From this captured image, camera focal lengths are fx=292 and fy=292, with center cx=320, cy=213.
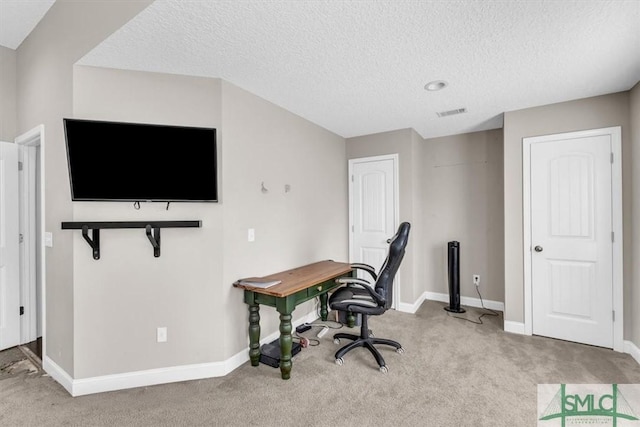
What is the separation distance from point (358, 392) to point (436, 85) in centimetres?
260

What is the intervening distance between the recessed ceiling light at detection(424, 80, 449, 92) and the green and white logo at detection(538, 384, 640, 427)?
8.27 feet

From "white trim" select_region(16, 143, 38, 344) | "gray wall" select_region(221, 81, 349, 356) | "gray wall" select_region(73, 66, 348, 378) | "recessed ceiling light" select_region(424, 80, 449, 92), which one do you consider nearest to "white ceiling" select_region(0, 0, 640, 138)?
"recessed ceiling light" select_region(424, 80, 449, 92)

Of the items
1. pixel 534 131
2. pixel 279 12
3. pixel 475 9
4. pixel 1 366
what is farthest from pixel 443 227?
pixel 1 366

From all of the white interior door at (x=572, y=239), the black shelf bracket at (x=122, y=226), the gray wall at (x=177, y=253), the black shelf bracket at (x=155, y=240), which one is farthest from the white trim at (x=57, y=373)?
the white interior door at (x=572, y=239)

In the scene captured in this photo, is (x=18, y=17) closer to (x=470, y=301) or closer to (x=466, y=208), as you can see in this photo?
(x=466, y=208)

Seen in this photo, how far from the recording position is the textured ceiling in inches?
90.4

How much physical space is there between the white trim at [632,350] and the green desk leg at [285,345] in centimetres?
300

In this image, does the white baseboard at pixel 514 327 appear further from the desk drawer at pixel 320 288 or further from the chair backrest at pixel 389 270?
the desk drawer at pixel 320 288

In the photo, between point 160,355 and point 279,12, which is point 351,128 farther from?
point 160,355

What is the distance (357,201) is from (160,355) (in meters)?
2.97

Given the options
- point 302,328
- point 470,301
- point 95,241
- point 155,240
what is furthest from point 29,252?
point 470,301

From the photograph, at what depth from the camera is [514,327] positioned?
319 centimetres

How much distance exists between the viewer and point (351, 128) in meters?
3.87

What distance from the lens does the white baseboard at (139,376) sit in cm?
213
